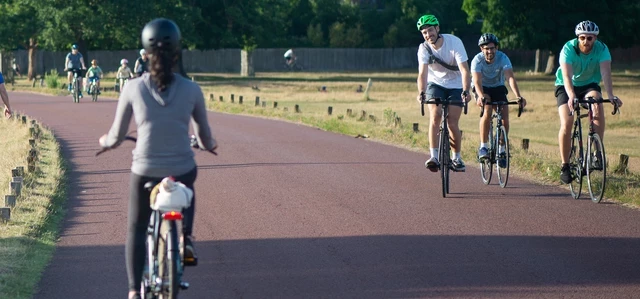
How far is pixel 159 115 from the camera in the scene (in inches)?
235

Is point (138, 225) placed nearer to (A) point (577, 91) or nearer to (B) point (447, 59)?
(B) point (447, 59)

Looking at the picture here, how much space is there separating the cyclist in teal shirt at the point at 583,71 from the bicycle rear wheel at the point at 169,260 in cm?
609

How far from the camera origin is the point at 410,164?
49.9ft

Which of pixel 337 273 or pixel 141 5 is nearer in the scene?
pixel 337 273

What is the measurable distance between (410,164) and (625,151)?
9.20 m

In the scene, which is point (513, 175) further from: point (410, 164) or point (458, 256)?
point (458, 256)

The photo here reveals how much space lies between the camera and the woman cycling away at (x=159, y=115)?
233 inches

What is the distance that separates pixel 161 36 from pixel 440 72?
21.3ft

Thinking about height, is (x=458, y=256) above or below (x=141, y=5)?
below

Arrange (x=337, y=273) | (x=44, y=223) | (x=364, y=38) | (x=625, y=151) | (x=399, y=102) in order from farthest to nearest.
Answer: (x=364, y=38)
(x=399, y=102)
(x=625, y=151)
(x=44, y=223)
(x=337, y=273)

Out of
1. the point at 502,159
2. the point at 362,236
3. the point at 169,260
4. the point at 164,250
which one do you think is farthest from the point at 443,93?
the point at 169,260

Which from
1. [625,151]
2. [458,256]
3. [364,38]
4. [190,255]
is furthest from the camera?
[364,38]

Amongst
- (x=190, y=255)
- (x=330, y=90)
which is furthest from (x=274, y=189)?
(x=330, y=90)

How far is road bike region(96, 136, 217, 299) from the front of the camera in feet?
19.0
